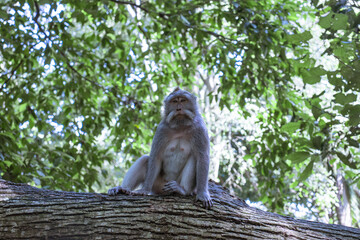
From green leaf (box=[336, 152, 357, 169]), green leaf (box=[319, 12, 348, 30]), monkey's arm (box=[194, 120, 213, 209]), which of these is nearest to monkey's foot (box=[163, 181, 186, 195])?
monkey's arm (box=[194, 120, 213, 209])

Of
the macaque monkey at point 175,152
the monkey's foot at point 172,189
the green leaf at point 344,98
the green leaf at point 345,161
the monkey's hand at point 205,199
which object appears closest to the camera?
the monkey's hand at point 205,199

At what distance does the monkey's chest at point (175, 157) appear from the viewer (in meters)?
4.91

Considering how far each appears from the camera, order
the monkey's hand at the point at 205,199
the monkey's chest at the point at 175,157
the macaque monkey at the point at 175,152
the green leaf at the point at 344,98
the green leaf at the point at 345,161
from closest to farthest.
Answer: the monkey's hand at the point at 205,199 < the green leaf at the point at 344,98 < the green leaf at the point at 345,161 < the macaque monkey at the point at 175,152 < the monkey's chest at the point at 175,157

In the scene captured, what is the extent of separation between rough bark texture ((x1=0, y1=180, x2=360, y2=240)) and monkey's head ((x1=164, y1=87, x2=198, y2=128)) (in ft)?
4.86

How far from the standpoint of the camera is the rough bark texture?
3.24m

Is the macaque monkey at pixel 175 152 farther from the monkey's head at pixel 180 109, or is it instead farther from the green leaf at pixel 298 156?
the green leaf at pixel 298 156

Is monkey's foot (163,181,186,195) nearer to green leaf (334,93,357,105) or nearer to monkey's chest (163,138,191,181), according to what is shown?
monkey's chest (163,138,191,181)

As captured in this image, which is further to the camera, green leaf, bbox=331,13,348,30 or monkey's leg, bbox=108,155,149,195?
monkey's leg, bbox=108,155,149,195

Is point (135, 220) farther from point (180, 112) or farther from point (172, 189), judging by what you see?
point (180, 112)

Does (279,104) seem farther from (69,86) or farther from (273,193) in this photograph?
(69,86)

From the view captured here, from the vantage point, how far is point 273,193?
7344mm

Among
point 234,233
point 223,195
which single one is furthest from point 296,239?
point 223,195

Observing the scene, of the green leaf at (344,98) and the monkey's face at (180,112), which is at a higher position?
the monkey's face at (180,112)

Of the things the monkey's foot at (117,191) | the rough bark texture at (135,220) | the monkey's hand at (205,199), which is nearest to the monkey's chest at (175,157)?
the monkey's foot at (117,191)
